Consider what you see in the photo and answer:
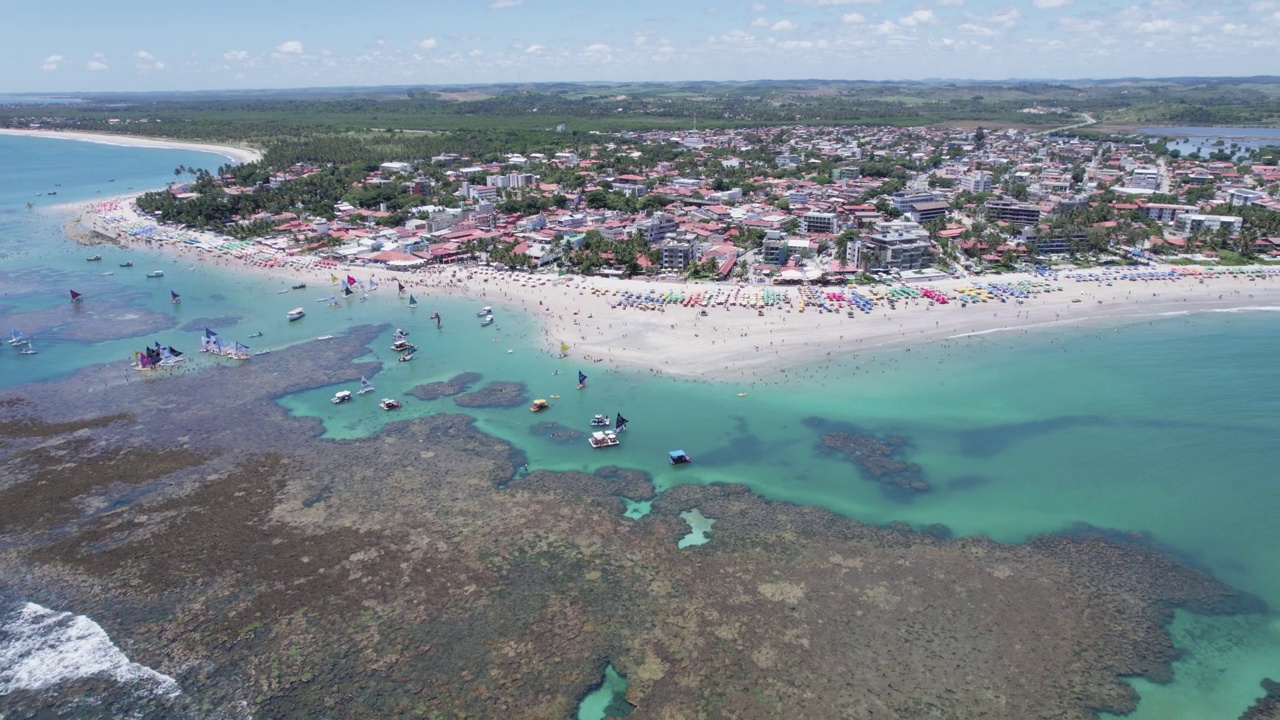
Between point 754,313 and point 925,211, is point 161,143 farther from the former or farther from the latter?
point 754,313

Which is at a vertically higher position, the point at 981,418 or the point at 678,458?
the point at 981,418

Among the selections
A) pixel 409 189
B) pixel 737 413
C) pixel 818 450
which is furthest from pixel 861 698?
pixel 409 189

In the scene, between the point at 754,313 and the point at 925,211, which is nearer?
the point at 754,313

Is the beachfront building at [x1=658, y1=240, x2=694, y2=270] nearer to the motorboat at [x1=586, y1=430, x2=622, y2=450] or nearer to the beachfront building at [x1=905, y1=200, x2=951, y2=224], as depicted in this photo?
the beachfront building at [x1=905, y1=200, x2=951, y2=224]

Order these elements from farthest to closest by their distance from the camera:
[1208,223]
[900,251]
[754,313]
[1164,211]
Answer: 1. [1164,211]
2. [1208,223]
3. [900,251]
4. [754,313]

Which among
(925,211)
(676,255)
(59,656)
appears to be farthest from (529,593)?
(925,211)

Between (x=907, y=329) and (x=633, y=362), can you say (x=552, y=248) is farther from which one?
(x=907, y=329)
